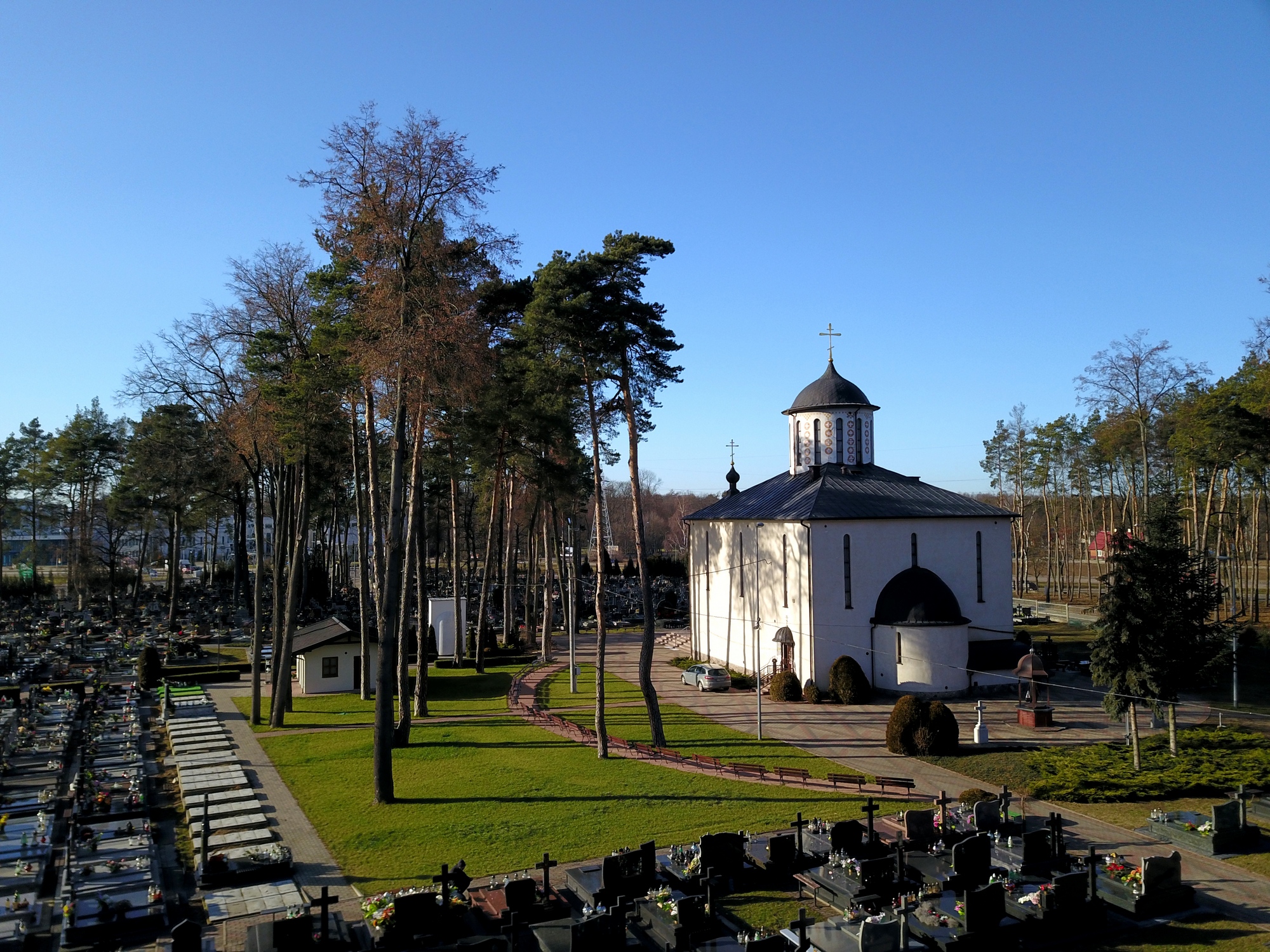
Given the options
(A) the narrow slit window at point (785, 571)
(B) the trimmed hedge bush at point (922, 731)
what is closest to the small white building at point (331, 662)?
(A) the narrow slit window at point (785, 571)

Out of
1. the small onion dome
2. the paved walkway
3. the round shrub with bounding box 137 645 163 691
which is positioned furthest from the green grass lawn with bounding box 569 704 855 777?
the round shrub with bounding box 137 645 163 691

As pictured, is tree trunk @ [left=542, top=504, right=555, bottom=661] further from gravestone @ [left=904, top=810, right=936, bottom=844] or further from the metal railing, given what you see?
the metal railing

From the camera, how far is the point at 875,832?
15.6 m

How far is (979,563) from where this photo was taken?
34750 millimetres

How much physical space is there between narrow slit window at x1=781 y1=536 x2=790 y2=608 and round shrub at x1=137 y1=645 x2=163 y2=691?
2530 cm

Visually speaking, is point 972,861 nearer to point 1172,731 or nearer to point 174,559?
point 1172,731

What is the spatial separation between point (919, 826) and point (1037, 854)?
6.40 feet

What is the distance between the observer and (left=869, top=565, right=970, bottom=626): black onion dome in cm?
3173

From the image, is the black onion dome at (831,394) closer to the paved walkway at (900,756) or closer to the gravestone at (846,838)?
the paved walkway at (900,756)

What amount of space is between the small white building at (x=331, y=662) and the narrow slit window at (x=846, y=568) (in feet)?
60.3

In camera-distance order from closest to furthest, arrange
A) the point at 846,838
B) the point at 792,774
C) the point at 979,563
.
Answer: the point at 846,838, the point at 792,774, the point at 979,563

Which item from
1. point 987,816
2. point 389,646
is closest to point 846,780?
point 987,816

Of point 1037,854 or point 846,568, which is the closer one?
point 1037,854

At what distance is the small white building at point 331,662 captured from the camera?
33.0 meters
